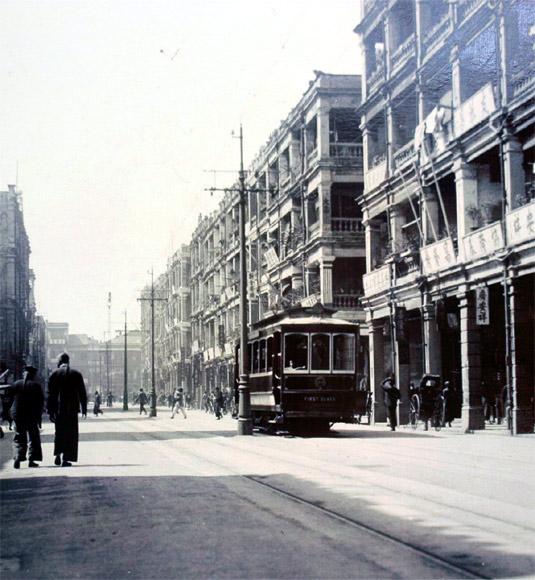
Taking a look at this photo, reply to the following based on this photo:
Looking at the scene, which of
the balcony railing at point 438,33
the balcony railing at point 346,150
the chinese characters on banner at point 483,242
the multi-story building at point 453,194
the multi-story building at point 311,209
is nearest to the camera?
the multi-story building at point 453,194

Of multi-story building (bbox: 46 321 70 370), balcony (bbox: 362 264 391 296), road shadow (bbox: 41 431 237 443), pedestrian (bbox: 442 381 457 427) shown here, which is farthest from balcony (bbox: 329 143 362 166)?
multi-story building (bbox: 46 321 70 370)

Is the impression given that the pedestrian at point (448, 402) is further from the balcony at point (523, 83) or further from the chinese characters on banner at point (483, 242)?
the balcony at point (523, 83)

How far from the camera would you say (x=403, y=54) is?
33.0 metres

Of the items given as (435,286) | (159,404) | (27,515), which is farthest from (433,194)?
(159,404)

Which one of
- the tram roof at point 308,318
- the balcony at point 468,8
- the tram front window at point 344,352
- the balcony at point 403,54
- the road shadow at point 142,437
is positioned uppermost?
the balcony at point 403,54

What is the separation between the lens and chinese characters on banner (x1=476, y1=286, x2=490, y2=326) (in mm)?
25203

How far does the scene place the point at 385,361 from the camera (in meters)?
40.9

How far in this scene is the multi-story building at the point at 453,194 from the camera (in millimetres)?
24297

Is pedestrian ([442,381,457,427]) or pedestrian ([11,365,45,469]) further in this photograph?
pedestrian ([442,381,457,427])

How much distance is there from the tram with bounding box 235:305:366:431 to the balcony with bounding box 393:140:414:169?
29.8 feet

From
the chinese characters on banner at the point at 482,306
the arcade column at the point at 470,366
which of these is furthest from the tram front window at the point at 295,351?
the arcade column at the point at 470,366

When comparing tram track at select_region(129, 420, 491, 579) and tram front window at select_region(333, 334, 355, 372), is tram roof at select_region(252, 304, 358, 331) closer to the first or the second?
tram front window at select_region(333, 334, 355, 372)

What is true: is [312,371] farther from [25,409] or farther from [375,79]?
[375,79]

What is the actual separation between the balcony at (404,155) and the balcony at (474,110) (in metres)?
3.76
